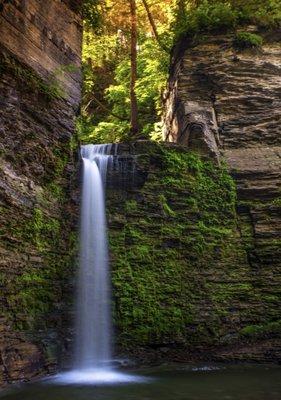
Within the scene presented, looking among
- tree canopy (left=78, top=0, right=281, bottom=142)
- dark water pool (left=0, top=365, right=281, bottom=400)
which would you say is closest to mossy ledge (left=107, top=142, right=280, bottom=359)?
dark water pool (left=0, top=365, right=281, bottom=400)

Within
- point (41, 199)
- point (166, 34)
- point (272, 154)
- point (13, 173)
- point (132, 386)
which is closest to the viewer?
point (132, 386)

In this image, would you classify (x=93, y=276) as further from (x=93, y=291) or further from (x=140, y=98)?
(x=140, y=98)

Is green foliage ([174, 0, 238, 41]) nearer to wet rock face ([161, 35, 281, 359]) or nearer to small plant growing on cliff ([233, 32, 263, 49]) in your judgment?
wet rock face ([161, 35, 281, 359])

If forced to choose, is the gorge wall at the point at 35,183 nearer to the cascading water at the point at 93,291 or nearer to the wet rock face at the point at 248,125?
the cascading water at the point at 93,291

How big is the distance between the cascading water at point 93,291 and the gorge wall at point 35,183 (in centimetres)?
35

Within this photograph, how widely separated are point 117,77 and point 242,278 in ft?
41.1

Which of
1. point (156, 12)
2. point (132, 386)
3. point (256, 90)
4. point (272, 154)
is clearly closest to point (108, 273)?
point (132, 386)

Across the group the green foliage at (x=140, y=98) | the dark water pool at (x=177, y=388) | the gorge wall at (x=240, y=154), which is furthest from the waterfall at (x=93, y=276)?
the green foliage at (x=140, y=98)

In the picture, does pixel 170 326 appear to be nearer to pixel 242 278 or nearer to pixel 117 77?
pixel 242 278

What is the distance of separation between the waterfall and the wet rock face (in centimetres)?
316

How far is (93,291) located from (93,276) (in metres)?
0.35

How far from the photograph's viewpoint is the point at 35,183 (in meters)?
8.97

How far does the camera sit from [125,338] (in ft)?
31.5

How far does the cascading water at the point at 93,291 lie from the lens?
871 cm
